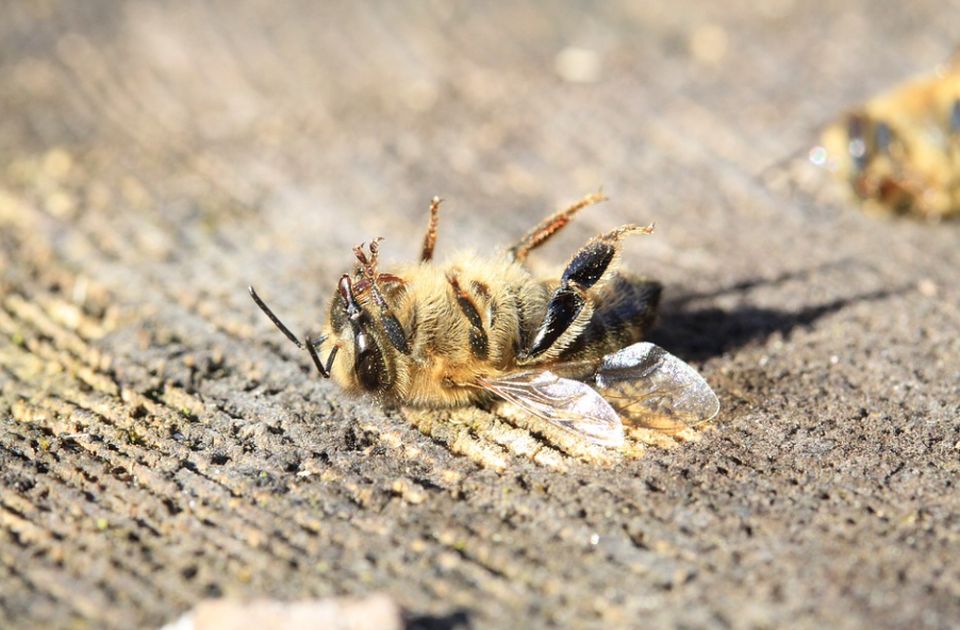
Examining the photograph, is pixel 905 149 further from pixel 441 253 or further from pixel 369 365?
pixel 369 365

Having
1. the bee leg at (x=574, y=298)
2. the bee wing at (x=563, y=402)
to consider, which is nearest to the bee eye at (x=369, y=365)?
the bee wing at (x=563, y=402)

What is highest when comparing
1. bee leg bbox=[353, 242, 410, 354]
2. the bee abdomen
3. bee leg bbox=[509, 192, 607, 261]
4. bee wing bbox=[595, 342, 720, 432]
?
bee leg bbox=[509, 192, 607, 261]

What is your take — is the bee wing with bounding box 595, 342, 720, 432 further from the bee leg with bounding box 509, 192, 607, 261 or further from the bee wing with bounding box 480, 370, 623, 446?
the bee leg with bounding box 509, 192, 607, 261

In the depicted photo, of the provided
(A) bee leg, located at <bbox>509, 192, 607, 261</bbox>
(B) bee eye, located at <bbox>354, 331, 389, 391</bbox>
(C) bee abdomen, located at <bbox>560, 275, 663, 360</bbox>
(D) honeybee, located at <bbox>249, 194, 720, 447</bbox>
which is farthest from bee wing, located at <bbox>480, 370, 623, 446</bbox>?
(A) bee leg, located at <bbox>509, 192, 607, 261</bbox>

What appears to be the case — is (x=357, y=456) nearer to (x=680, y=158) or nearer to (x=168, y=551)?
(x=168, y=551)

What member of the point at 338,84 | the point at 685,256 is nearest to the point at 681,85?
the point at 685,256

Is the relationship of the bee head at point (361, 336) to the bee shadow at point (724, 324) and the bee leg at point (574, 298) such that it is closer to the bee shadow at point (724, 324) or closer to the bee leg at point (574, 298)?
the bee leg at point (574, 298)

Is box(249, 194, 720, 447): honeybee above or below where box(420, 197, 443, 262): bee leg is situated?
below
